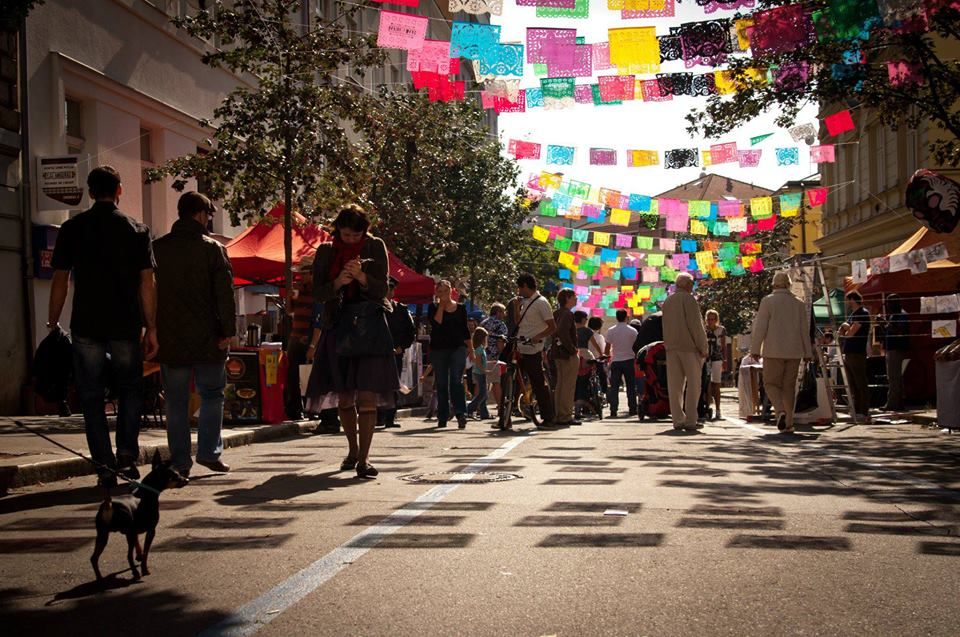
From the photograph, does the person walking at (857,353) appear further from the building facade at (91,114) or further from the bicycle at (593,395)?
the building facade at (91,114)

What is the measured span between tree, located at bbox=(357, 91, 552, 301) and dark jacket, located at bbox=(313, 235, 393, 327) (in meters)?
12.7

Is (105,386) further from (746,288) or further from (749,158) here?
(746,288)

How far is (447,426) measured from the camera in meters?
17.0

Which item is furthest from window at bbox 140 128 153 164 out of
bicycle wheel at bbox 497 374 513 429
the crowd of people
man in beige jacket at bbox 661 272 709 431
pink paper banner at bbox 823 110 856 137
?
the crowd of people

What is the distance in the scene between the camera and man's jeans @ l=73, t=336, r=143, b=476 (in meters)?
8.10

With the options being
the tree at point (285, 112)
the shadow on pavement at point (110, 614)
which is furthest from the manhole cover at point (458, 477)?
the tree at point (285, 112)

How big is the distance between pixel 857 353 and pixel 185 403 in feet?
41.9

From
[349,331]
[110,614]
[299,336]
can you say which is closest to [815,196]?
[299,336]

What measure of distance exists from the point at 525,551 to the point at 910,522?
94.3 inches

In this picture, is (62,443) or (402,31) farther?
(402,31)

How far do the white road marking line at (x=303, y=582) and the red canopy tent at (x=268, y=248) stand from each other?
40.6 feet

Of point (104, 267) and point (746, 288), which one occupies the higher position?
point (746, 288)

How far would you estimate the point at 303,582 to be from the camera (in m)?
5.04

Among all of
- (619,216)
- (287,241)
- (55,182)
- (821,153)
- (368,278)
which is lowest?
(368,278)
